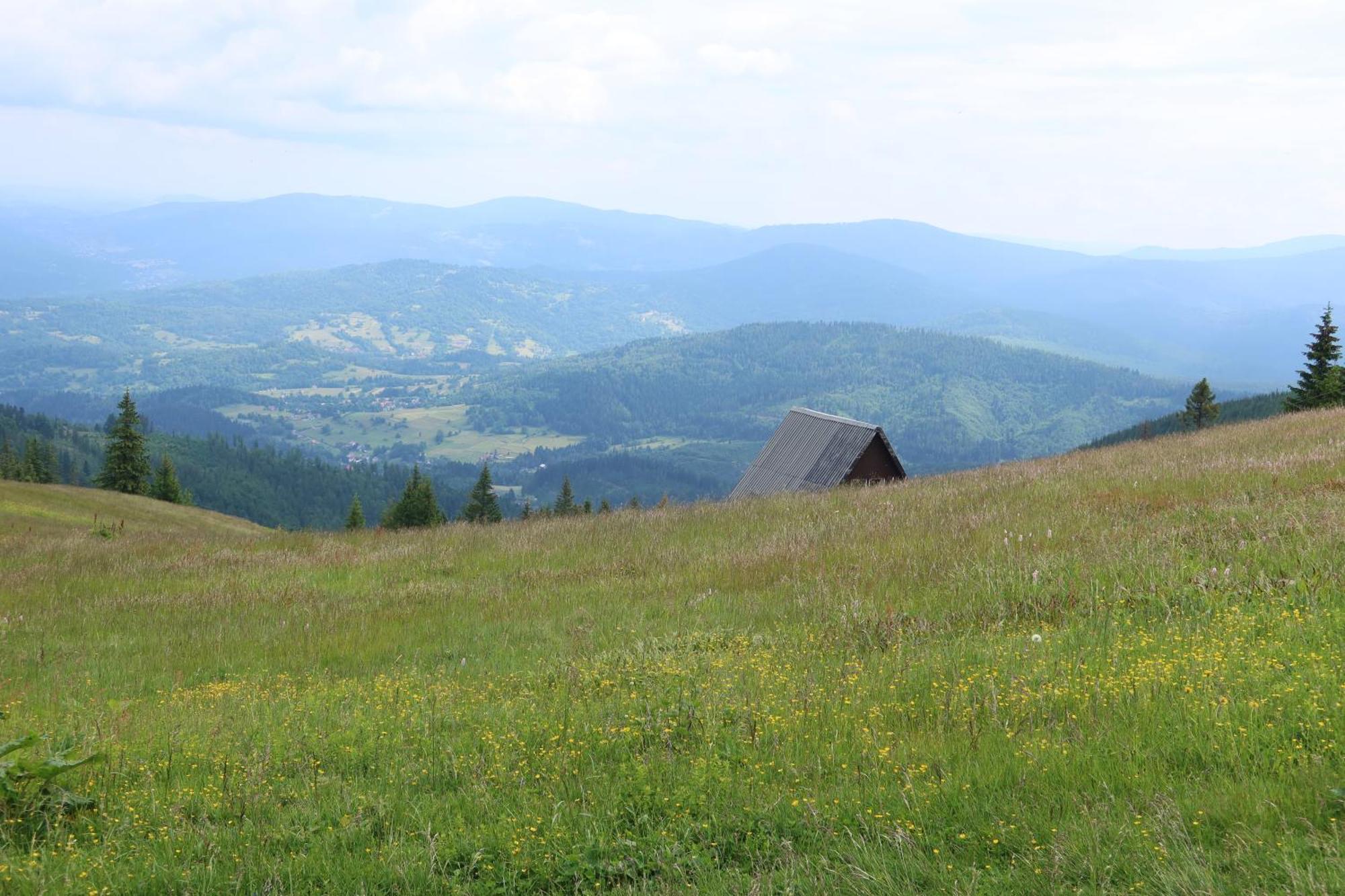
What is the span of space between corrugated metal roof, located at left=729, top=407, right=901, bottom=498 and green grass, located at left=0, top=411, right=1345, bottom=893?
21.0 metres

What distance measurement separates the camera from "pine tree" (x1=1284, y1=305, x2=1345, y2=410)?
159 feet

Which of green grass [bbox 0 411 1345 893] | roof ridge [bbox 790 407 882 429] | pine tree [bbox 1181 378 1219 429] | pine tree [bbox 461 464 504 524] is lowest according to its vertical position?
pine tree [bbox 461 464 504 524]

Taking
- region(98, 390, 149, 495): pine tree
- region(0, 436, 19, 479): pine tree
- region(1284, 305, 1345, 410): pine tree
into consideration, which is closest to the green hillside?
region(98, 390, 149, 495): pine tree

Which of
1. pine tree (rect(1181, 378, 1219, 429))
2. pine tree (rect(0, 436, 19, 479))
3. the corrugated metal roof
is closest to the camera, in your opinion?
the corrugated metal roof

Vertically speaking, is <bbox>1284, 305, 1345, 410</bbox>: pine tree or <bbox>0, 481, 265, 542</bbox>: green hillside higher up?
<bbox>1284, 305, 1345, 410</bbox>: pine tree

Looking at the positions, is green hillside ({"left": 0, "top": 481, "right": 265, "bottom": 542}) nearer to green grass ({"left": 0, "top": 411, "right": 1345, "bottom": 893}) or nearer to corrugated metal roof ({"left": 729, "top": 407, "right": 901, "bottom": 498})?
green grass ({"left": 0, "top": 411, "right": 1345, "bottom": 893})

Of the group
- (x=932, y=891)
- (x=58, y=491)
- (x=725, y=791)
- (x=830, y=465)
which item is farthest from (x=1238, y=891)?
(x=58, y=491)

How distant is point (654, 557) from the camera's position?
530 inches

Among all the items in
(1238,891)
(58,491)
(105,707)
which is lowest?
(58,491)

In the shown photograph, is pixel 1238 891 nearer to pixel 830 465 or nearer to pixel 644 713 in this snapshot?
pixel 644 713

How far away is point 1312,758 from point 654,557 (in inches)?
380

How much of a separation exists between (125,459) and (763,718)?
7920 cm

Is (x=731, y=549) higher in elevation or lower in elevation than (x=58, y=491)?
higher

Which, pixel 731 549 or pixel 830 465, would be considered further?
pixel 830 465
